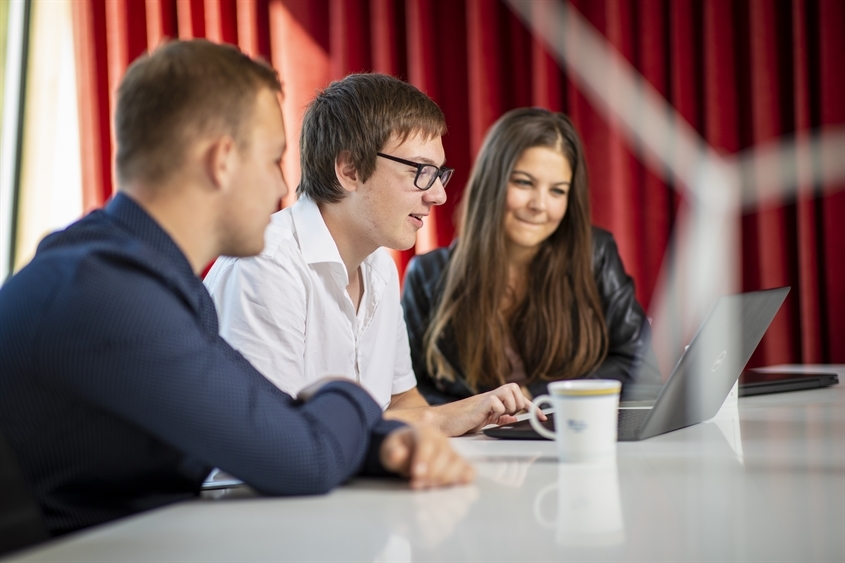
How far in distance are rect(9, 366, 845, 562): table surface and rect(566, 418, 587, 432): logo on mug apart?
0.12 feet

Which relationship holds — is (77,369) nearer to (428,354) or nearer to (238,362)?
(238,362)

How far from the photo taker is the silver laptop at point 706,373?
3.53ft

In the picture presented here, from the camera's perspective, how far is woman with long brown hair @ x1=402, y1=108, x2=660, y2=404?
7.39ft

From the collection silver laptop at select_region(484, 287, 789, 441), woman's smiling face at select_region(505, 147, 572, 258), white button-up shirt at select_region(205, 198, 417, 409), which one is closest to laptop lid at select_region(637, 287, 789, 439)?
silver laptop at select_region(484, 287, 789, 441)

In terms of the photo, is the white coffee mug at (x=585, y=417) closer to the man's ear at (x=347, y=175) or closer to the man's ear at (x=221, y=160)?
the man's ear at (x=221, y=160)

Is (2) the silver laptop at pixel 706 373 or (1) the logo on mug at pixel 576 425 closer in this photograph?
(1) the logo on mug at pixel 576 425

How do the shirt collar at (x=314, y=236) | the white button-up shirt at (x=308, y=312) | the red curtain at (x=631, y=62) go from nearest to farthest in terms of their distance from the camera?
the white button-up shirt at (x=308, y=312)
the shirt collar at (x=314, y=236)
the red curtain at (x=631, y=62)

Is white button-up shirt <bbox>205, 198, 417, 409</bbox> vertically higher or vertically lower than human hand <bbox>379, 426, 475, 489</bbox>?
higher

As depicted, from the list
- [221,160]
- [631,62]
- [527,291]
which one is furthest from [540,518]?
[631,62]

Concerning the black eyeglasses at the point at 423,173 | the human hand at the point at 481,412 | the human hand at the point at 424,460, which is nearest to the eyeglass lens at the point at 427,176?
the black eyeglasses at the point at 423,173

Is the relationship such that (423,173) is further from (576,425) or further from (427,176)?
(576,425)

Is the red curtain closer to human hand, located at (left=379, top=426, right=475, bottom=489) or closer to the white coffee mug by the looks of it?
the white coffee mug

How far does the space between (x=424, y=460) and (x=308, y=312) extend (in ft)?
2.51

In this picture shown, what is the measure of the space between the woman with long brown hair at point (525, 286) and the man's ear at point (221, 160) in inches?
52.6
